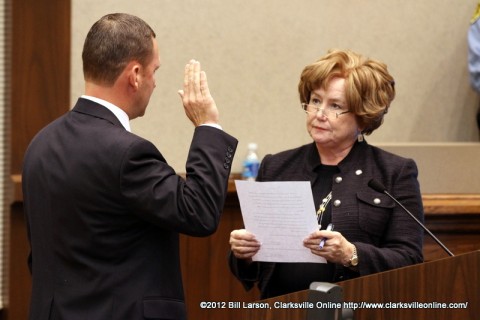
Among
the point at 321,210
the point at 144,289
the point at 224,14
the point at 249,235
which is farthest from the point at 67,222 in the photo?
the point at 224,14

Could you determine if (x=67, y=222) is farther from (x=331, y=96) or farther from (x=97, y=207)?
(x=331, y=96)

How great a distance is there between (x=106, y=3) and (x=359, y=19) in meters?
1.42

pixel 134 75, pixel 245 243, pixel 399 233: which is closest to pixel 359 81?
pixel 399 233

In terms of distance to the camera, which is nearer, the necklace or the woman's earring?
the necklace

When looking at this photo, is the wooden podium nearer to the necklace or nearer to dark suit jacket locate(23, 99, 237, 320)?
dark suit jacket locate(23, 99, 237, 320)

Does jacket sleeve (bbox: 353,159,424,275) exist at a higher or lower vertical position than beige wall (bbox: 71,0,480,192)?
lower

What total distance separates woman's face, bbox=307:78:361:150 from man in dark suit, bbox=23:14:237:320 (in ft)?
1.94

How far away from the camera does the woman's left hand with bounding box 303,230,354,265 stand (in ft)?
9.20

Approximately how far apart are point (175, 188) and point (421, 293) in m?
0.73

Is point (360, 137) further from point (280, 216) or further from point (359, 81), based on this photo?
point (280, 216)

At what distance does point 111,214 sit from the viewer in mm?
2477

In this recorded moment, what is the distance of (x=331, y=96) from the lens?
313 centimetres

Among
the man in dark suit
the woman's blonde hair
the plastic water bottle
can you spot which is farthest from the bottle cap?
the man in dark suit

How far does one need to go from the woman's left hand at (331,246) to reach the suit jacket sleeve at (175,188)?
0.41m
